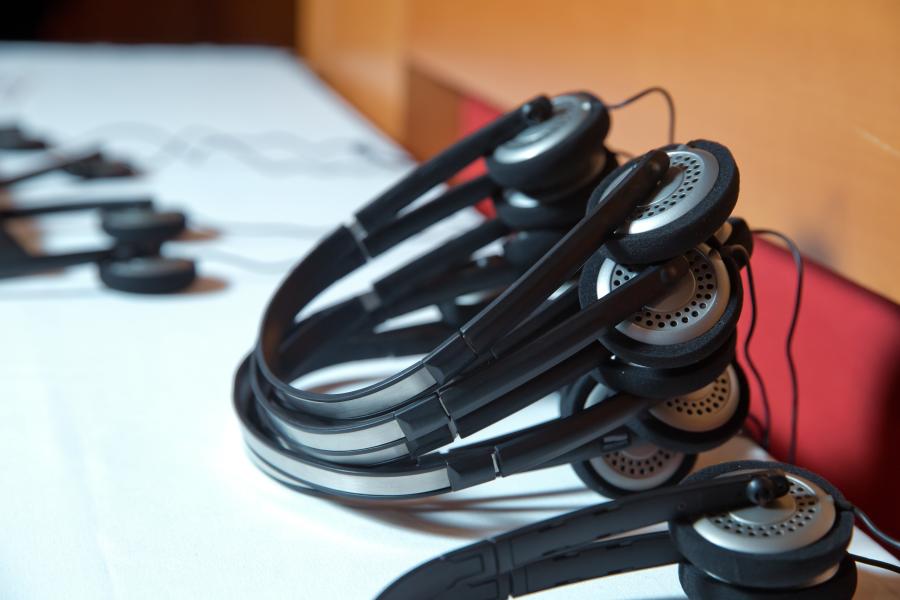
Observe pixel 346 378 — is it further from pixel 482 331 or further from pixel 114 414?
pixel 482 331

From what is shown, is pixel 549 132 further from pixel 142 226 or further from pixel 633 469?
pixel 142 226

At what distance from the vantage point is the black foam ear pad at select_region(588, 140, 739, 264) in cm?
47

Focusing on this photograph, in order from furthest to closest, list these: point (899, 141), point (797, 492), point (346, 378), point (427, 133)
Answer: point (427, 133), point (346, 378), point (899, 141), point (797, 492)

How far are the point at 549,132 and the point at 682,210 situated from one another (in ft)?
0.68

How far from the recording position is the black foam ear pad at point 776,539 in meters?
0.43

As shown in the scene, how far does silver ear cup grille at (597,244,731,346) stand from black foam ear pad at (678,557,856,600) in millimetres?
117

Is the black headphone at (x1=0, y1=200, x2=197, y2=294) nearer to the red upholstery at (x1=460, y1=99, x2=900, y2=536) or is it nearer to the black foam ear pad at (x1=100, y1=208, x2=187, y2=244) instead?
the black foam ear pad at (x1=100, y1=208, x2=187, y2=244)

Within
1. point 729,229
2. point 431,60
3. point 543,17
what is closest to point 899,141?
point 729,229

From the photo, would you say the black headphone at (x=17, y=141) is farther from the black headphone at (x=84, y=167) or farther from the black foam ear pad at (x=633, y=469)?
the black foam ear pad at (x=633, y=469)

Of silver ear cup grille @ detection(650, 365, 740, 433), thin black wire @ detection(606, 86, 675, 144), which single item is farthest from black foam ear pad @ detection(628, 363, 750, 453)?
thin black wire @ detection(606, 86, 675, 144)

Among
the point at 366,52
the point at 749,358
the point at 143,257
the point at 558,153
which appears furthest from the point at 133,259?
the point at 366,52

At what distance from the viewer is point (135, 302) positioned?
2.93 feet

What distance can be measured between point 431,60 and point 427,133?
0.57 feet

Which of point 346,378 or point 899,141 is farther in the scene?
point 346,378
